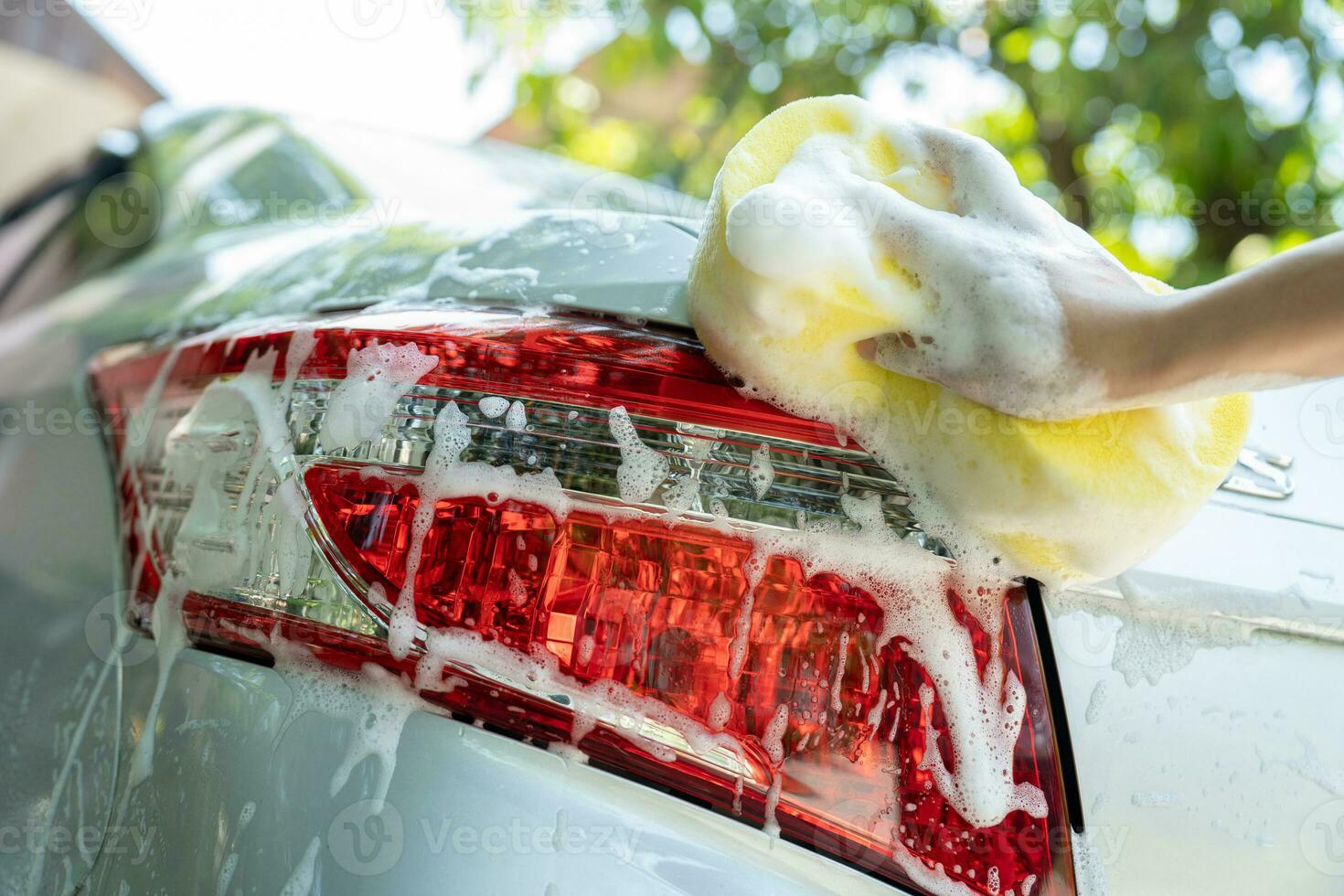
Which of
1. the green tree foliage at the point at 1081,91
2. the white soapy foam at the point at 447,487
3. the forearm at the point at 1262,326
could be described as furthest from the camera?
the green tree foliage at the point at 1081,91

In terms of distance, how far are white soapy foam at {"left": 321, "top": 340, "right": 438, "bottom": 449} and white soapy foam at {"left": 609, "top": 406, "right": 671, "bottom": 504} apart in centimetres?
22

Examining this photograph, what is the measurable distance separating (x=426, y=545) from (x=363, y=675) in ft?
0.48

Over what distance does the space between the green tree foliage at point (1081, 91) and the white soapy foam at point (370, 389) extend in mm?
5064

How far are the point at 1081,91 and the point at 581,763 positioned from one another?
573 centimetres

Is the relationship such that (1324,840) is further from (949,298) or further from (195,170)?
(195,170)

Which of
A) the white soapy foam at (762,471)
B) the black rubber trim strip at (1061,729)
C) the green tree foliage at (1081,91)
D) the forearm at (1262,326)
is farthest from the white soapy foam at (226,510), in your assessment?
the green tree foliage at (1081,91)

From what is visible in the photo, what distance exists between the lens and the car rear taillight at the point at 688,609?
0.98 metres

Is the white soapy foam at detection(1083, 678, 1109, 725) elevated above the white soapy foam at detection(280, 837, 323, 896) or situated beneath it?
elevated above

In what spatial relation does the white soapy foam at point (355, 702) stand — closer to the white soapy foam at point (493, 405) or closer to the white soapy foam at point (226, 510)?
the white soapy foam at point (226, 510)

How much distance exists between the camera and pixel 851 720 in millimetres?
975

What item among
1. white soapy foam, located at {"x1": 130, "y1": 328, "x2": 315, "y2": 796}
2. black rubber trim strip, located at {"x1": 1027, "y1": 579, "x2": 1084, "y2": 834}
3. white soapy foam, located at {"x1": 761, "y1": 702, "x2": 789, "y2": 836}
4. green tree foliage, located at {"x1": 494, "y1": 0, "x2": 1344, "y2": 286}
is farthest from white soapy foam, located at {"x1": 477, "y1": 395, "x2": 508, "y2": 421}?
green tree foliage, located at {"x1": 494, "y1": 0, "x2": 1344, "y2": 286}

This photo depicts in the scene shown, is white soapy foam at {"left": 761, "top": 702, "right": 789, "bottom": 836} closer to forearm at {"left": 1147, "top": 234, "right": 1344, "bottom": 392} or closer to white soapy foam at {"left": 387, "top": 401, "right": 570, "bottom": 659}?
white soapy foam at {"left": 387, "top": 401, "right": 570, "bottom": 659}

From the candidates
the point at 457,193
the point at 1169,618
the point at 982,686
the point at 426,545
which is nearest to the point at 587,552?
the point at 426,545

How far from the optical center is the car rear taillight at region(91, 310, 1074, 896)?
98 centimetres
